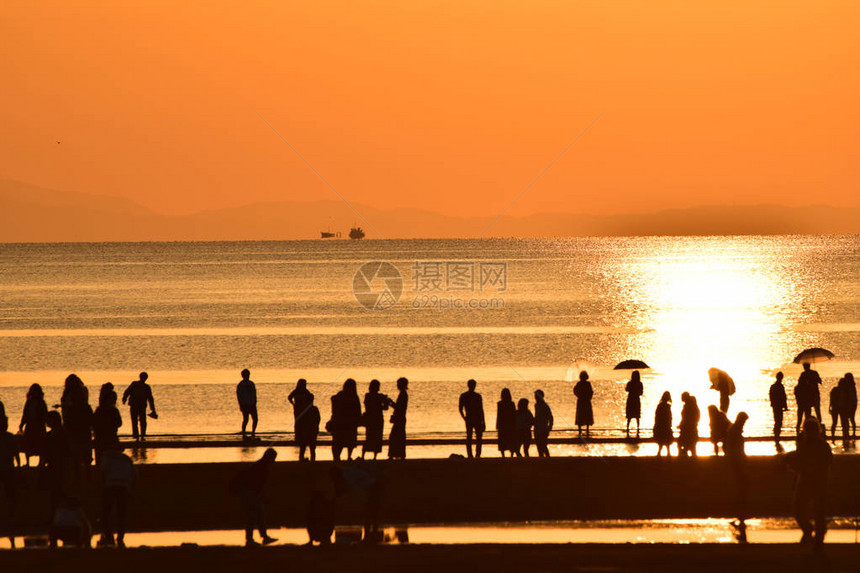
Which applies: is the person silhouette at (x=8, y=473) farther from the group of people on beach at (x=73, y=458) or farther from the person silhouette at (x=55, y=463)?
the person silhouette at (x=55, y=463)

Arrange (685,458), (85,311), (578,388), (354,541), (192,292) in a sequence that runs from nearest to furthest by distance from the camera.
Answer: (354,541) < (685,458) < (578,388) < (85,311) < (192,292)

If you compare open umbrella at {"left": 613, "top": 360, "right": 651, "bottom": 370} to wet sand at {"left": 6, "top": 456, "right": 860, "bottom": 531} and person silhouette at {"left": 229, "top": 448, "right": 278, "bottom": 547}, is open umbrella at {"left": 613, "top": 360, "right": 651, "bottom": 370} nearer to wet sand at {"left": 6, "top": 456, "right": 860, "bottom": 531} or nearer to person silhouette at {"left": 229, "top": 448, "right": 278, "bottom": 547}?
wet sand at {"left": 6, "top": 456, "right": 860, "bottom": 531}

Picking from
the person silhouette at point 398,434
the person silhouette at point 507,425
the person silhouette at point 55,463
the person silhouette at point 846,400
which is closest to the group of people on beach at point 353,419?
the person silhouette at point 398,434

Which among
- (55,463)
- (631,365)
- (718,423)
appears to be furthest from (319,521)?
(631,365)

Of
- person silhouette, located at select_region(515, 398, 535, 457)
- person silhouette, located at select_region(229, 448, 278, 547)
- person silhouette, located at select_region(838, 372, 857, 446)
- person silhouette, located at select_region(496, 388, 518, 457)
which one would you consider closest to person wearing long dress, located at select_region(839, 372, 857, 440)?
person silhouette, located at select_region(838, 372, 857, 446)

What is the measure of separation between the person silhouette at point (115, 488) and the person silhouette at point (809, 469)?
8.59 metres

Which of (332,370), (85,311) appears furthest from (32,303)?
(332,370)

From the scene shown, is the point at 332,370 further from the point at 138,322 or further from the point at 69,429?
the point at 138,322

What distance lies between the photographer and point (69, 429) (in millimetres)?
16484

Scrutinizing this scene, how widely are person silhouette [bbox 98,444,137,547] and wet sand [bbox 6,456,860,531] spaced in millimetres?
922

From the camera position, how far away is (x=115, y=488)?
539 inches

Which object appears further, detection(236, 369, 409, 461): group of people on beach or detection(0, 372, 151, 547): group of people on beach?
detection(236, 369, 409, 461): group of people on beach

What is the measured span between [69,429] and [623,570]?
30.6ft

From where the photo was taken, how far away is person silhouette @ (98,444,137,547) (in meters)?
13.6
